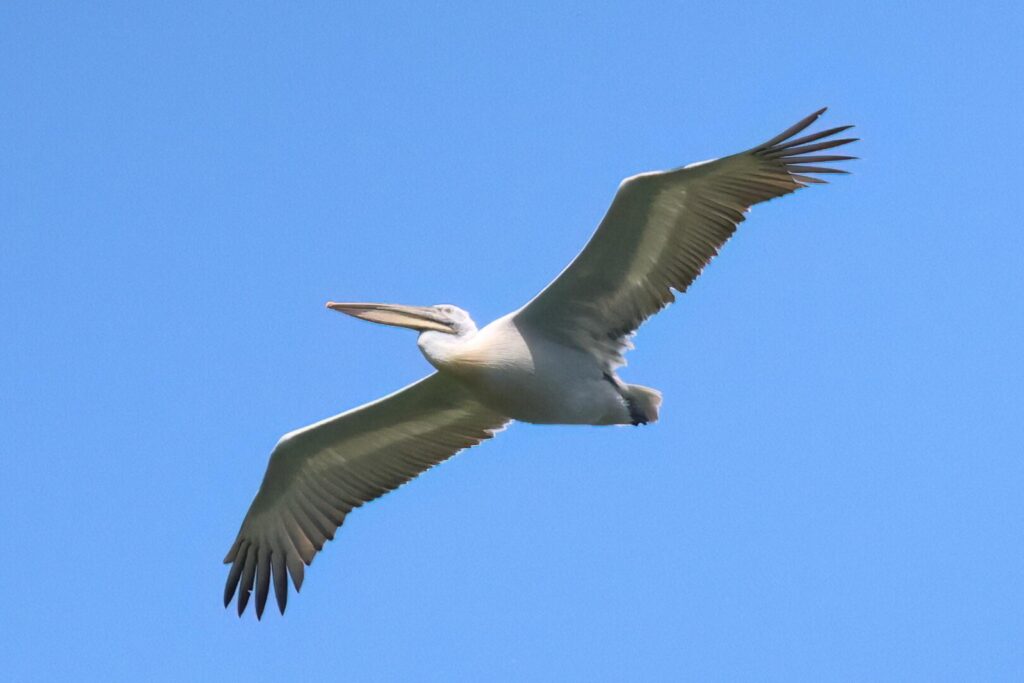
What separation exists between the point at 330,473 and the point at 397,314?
1.48 m

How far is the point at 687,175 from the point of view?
9.80 meters

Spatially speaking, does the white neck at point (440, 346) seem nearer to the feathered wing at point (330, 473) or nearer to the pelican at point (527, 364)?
the pelican at point (527, 364)

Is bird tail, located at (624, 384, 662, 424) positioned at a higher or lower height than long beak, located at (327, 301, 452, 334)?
lower

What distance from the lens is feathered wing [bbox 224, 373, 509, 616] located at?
36.5 feet

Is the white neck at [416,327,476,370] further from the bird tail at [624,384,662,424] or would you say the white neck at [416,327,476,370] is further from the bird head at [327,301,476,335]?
the bird tail at [624,384,662,424]

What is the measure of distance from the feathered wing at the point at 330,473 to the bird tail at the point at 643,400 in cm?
132

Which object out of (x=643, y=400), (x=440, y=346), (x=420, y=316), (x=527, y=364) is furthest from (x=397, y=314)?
(x=643, y=400)

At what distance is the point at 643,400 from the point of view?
10305 mm

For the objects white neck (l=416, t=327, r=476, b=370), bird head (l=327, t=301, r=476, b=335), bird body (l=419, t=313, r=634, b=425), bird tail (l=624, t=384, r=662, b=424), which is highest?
bird head (l=327, t=301, r=476, b=335)

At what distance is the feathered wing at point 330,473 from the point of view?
1112cm

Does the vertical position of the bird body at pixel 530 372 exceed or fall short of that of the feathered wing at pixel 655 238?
it falls short

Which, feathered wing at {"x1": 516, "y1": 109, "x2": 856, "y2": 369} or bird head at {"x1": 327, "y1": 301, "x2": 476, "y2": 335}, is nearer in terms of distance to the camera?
feathered wing at {"x1": 516, "y1": 109, "x2": 856, "y2": 369}

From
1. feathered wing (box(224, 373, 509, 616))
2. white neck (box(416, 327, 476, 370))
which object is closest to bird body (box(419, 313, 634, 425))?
white neck (box(416, 327, 476, 370))

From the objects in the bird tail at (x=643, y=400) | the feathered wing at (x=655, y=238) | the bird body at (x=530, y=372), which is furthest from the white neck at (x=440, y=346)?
the bird tail at (x=643, y=400)
